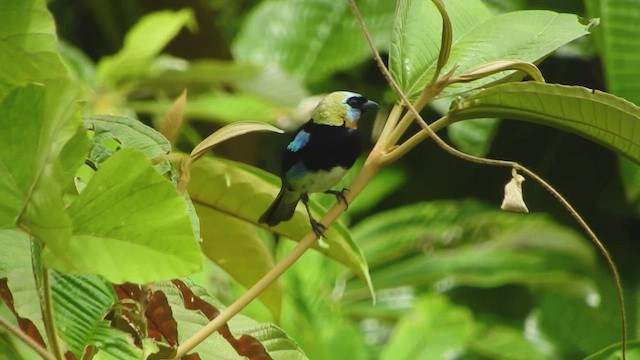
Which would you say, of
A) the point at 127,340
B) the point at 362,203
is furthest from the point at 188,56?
the point at 127,340

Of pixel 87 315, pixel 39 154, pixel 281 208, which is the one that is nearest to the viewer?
pixel 39 154

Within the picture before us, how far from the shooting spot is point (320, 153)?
0.66 metres

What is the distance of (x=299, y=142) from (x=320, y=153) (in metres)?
0.02

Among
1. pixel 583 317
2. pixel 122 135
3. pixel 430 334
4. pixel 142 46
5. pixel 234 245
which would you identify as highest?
pixel 122 135

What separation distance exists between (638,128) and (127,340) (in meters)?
0.26

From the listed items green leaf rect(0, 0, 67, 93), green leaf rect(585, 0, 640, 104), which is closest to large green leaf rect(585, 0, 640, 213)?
green leaf rect(585, 0, 640, 104)

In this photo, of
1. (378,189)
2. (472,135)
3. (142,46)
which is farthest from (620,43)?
(142,46)

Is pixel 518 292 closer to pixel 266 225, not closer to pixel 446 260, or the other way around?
pixel 446 260

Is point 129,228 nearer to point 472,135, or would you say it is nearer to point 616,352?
point 616,352

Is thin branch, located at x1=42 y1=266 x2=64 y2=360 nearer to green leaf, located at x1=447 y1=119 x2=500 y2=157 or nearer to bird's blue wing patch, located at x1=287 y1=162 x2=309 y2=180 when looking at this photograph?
bird's blue wing patch, located at x1=287 y1=162 x2=309 y2=180

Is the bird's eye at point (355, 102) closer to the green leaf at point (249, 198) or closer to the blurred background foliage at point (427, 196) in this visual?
the green leaf at point (249, 198)

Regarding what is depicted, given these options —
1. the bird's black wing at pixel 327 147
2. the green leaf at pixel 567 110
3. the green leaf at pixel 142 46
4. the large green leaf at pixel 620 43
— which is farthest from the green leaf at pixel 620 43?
the green leaf at pixel 567 110

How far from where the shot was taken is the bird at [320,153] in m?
0.65

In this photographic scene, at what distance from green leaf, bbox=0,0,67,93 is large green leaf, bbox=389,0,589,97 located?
0.18 meters
